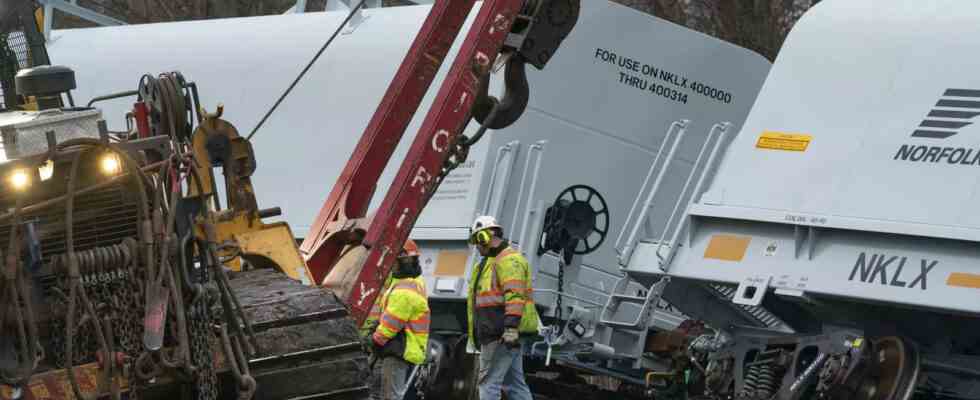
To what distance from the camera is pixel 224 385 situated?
6.91 metres

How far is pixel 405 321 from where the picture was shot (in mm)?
12156

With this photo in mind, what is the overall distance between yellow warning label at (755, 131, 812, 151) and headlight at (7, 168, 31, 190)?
236 inches

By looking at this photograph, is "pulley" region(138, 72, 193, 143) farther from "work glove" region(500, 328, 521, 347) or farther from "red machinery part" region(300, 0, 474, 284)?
"work glove" region(500, 328, 521, 347)

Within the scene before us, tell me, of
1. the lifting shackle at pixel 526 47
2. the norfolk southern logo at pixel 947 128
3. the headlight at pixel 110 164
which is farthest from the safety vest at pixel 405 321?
the headlight at pixel 110 164

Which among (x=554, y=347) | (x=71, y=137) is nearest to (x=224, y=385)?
(x=71, y=137)

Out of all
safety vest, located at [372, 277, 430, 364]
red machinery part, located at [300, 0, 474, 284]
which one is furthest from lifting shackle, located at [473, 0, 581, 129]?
safety vest, located at [372, 277, 430, 364]

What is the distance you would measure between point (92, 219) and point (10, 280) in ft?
1.59

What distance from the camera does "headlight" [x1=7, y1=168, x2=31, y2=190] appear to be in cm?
641

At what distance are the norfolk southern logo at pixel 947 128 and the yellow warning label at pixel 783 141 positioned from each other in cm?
71

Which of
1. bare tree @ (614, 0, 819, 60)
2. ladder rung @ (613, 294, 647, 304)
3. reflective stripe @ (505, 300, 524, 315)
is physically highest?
bare tree @ (614, 0, 819, 60)

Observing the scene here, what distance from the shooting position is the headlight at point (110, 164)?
6.57m

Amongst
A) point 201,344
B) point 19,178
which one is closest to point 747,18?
point 201,344

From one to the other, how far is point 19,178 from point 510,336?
580 cm

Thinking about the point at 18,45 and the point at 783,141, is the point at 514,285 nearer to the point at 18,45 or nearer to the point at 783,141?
the point at 783,141
